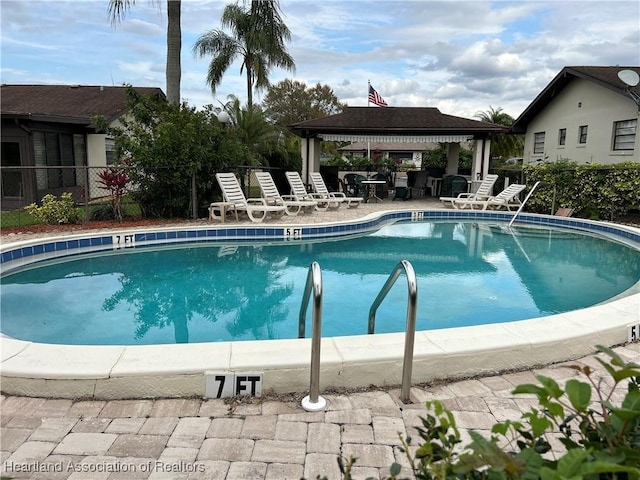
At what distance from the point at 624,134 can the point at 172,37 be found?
586 inches

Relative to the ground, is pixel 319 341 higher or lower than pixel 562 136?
Result: lower

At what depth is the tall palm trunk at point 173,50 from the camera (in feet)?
Result: 43.8

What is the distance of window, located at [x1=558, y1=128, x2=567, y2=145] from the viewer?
62.6 ft

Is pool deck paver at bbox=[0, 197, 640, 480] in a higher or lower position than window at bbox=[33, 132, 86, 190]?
lower

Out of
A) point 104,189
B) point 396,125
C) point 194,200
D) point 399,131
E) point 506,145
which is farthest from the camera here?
point 506,145

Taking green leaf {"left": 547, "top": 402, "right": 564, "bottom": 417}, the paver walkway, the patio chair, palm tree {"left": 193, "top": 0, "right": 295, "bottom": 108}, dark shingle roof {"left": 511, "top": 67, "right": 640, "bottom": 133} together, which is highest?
palm tree {"left": 193, "top": 0, "right": 295, "bottom": 108}

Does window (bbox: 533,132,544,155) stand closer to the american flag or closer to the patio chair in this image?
the american flag

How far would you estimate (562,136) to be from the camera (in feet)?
63.7

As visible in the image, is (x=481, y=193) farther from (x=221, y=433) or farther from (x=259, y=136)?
(x=221, y=433)

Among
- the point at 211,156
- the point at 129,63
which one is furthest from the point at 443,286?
the point at 129,63

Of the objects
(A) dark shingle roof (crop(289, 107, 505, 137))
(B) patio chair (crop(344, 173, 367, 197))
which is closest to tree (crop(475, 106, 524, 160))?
(A) dark shingle roof (crop(289, 107, 505, 137))

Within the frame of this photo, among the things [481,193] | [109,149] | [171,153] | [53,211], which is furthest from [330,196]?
[109,149]

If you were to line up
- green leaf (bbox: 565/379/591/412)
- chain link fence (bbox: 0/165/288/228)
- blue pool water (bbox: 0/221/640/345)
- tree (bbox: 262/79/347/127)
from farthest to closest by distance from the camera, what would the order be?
1. tree (bbox: 262/79/347/127)
2. chain link fence (bbox: 0/165/288/228)
3. blue pool water (bbox: 0/221/640/345)
4. green leaf (bbox: 565/379/591/412)

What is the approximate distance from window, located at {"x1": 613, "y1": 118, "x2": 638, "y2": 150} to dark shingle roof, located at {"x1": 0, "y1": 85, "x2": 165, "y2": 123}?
678 inches
